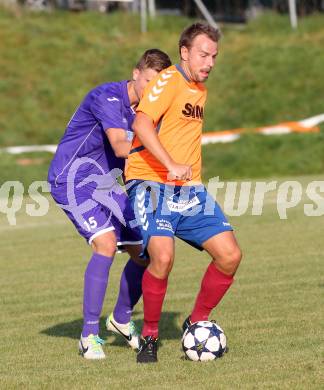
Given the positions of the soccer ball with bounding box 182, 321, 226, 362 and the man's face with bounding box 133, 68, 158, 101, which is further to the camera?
the man's face with bounding box 133, 68, 158, 101

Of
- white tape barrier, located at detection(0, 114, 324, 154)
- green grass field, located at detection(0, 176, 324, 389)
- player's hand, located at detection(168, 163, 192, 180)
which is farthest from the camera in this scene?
white tape barrier, located at detection(0, 114, 324, 154)

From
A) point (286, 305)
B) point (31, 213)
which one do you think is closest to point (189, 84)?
point (286, 305)

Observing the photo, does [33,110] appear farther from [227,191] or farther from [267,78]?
[227,191]

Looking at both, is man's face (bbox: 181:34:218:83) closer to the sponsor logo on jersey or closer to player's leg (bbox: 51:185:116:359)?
the sponsor logo on jersey

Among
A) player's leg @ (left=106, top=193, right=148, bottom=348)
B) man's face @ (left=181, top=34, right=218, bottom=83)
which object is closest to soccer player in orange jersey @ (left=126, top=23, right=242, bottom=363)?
man's face @ (left=181, top=34, right=218, bottom=83)

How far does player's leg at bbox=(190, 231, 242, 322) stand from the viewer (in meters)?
6.75

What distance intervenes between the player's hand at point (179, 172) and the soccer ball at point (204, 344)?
1088mm

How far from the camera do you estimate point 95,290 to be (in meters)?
7.28

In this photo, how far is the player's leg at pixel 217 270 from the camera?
22.1ft

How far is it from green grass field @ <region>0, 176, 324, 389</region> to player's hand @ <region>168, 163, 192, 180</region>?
1.18 m

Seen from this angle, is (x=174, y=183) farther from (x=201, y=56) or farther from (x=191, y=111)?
(x=201, y=56)

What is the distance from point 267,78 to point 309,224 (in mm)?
13976

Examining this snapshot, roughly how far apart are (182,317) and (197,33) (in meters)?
2.70

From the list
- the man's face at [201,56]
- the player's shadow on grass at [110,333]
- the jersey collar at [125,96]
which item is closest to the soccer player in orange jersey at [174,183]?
the man's face at [201,56]
